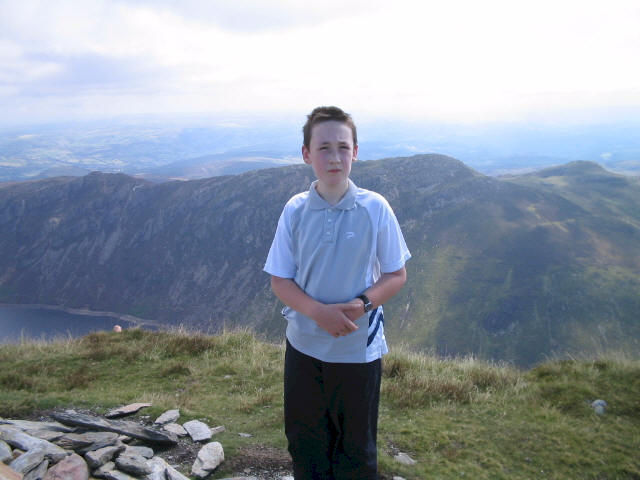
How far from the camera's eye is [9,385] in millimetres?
6762

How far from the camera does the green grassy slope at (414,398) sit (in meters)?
4.80

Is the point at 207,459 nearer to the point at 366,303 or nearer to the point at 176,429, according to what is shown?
the point at 176,429

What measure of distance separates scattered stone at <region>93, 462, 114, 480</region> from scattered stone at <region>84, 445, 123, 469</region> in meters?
0.05

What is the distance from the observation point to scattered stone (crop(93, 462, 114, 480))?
144 inches

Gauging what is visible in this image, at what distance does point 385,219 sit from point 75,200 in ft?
549

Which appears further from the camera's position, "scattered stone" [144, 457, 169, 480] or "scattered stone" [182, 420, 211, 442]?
"scattered stone" [182, 420, 211, 442]

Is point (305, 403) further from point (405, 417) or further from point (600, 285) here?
point (600, 285)

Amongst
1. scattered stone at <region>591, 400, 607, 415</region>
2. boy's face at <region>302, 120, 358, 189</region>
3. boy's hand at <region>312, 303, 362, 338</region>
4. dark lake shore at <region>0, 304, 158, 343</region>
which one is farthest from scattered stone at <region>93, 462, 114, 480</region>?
dark lake shore at <region>0, 304, 158, 343</region>

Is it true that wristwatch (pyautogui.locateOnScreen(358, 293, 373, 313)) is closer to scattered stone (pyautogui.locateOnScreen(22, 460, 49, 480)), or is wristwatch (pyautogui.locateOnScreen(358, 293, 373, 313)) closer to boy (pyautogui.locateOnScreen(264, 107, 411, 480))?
boy (pyautogui.locateOnScreen(264, 107, 411, 480))

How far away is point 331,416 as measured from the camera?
312cm

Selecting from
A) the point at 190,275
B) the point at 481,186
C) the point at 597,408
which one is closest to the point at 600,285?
the point at 481,186

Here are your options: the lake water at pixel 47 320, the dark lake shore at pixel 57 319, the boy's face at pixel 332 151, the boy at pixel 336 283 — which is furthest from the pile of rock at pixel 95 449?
the dark lake shore at pixel 57 319

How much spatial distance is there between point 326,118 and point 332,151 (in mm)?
250

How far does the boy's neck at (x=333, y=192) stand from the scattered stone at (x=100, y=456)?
3.16 m
